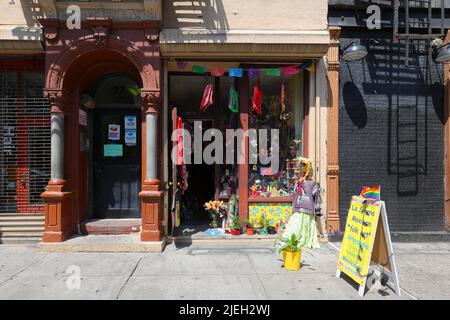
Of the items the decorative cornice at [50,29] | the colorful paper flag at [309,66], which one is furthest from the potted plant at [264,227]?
the decorative cornice at [50,29]

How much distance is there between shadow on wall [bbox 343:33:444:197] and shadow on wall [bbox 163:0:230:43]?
2931mm

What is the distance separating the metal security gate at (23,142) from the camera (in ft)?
23.5

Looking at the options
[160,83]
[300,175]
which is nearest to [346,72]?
[300,175]

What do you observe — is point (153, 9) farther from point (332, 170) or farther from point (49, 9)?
point (332, 170)

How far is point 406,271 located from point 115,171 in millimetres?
5758

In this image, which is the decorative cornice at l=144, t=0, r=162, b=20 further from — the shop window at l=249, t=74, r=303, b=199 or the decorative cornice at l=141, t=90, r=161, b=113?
the shop window at l=249, t=74, r=303, b=199

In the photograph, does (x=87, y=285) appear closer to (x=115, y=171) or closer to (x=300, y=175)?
(x=115, y=171)

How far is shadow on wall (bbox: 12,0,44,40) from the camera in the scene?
259 inches

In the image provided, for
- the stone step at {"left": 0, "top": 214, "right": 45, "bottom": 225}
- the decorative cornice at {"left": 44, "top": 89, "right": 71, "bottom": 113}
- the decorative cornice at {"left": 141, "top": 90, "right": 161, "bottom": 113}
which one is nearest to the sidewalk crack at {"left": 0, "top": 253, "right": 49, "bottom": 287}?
the stone step at {"left": 0, "top": 214, "right": 45, "bottom": 225}

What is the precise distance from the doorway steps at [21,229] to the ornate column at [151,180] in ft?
7.18

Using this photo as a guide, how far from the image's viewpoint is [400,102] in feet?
24.1

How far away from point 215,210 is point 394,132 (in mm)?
3974

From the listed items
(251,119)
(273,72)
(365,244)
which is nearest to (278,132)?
(251,119)

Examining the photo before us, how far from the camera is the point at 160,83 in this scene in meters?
6.71
